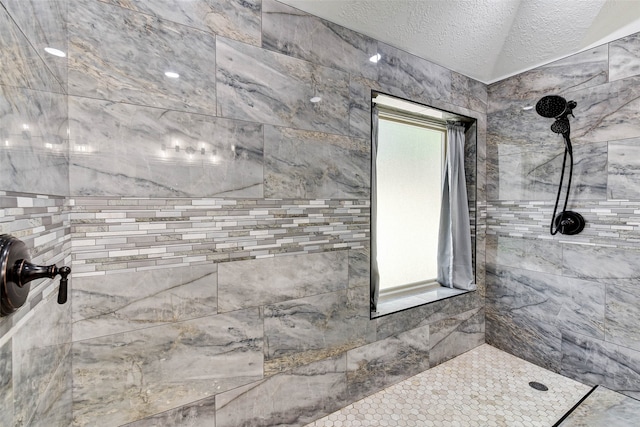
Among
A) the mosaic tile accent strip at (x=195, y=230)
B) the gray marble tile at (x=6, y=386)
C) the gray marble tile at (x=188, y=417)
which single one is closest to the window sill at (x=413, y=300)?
the mosaic tile accent strip at (x=195, y=230)

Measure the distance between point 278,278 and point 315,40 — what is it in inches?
49.5

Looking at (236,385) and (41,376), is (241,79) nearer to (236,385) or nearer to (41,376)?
(41,376)

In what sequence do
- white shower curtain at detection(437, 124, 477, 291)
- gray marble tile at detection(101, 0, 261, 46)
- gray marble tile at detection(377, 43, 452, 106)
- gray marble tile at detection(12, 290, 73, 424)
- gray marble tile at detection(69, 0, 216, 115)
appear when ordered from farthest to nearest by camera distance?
white shower curtain at detection(437, 124, 477, 291)
gray marble tile at detection(377, 43, 452, 106)
gray marble tile at detection(101, 0, 261, 46)
gray marble tile at detection(69, 0, 216, 115)
gray marble tile at detection(12, 290, 73, 424)

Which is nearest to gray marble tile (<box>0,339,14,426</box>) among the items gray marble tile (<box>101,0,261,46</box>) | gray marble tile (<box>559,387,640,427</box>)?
gray marble tile (<box>101,0,261,46</box>)

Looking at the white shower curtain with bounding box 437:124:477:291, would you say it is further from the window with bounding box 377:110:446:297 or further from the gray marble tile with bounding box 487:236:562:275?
the gray marble tile with bounding box 487:236:562:275

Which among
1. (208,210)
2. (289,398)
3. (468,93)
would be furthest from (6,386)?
(468,93)

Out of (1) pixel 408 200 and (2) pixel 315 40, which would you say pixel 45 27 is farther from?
(1) pixel 408 200

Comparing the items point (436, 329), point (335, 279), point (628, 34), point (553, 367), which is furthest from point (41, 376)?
point (628, 34)

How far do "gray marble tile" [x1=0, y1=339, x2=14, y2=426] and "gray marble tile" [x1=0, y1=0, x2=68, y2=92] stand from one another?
55 cm

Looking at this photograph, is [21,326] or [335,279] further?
[335,279]

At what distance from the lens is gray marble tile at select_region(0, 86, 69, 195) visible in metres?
0.64

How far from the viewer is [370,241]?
72.9 inches

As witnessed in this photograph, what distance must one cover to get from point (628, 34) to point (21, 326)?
9.86ft

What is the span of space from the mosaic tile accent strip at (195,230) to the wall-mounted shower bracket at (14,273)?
546mm
